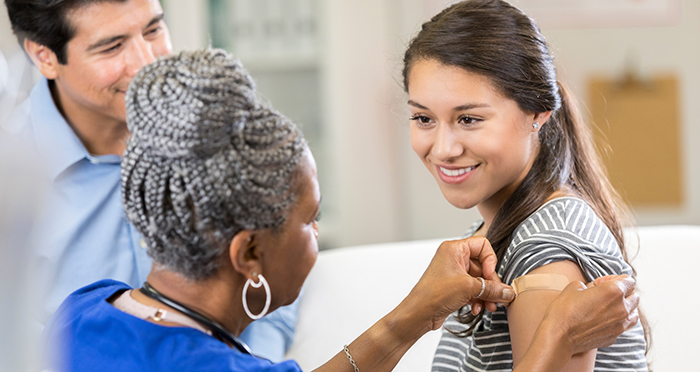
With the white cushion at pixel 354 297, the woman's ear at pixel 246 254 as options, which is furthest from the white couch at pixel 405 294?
the woman's ear at pixel 246 254

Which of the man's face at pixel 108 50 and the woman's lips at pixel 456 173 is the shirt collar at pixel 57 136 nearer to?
the man's face at pixel 108 50

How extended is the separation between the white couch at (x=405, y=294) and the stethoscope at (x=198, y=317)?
2.49ft

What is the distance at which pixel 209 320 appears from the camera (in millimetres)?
843

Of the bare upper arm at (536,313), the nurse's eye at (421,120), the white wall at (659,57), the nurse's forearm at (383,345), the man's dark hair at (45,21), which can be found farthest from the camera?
the white wall at (659,57)

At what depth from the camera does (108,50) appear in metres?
1.50

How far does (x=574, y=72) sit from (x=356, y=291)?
7.03 ft

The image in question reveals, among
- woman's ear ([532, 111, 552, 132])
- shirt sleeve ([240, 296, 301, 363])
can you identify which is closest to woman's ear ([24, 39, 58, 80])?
shirt sleeve ([240, 296, 301, 363])

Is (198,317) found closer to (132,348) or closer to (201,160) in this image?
(132,348)

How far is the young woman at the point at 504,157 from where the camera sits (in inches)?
38.9

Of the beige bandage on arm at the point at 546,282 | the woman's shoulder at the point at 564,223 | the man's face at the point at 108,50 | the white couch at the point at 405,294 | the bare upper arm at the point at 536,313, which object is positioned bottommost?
the white couch at the point at 405,294

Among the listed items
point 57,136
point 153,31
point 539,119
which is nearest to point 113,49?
point 153,31

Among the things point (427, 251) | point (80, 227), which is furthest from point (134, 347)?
point (427, 251)

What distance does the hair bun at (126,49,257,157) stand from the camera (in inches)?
29.9

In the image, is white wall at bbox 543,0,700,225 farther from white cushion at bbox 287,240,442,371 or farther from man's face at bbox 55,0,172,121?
man's face at bbox 55,0,172,121
